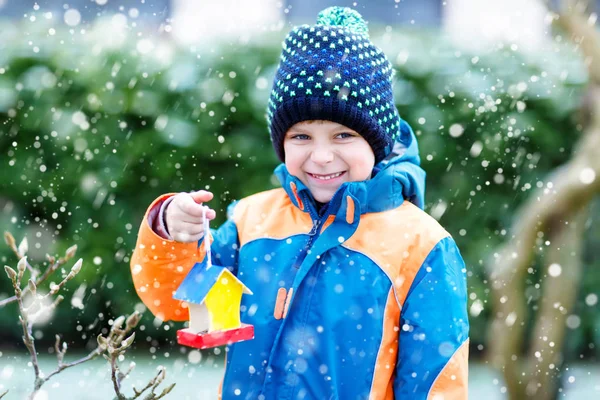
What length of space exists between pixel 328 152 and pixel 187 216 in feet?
1.47

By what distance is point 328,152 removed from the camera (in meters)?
2.35

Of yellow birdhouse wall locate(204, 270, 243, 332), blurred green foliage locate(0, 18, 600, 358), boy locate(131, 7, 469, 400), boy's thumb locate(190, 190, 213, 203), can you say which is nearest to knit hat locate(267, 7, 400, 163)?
boy locate(131, 7, 469, 400)

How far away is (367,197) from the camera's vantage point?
7.92 ft

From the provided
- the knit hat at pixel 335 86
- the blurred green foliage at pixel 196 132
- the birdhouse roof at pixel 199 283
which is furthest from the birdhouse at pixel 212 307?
the blurred green foliage at pixel 196 132

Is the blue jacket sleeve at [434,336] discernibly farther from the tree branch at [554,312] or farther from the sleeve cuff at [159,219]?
the tree branch at [554,312]

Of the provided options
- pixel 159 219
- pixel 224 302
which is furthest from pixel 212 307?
pixel 159 219

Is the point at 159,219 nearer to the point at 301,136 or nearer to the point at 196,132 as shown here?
the point at 301,136

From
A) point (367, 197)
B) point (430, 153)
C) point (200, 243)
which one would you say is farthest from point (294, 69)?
point (430, 153)

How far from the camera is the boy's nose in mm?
2318

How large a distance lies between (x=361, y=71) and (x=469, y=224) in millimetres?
2931

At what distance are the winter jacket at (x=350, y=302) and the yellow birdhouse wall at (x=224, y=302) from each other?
0.25m

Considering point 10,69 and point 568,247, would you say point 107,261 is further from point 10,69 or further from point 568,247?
point 568,247

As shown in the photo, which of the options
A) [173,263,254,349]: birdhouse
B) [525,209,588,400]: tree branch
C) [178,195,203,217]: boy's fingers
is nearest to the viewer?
[173,263,254,349]: birdhouse

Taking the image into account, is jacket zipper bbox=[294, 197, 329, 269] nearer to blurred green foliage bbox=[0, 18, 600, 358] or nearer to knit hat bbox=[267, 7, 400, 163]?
knit hat bbox=[267, 7, 400, 163]
